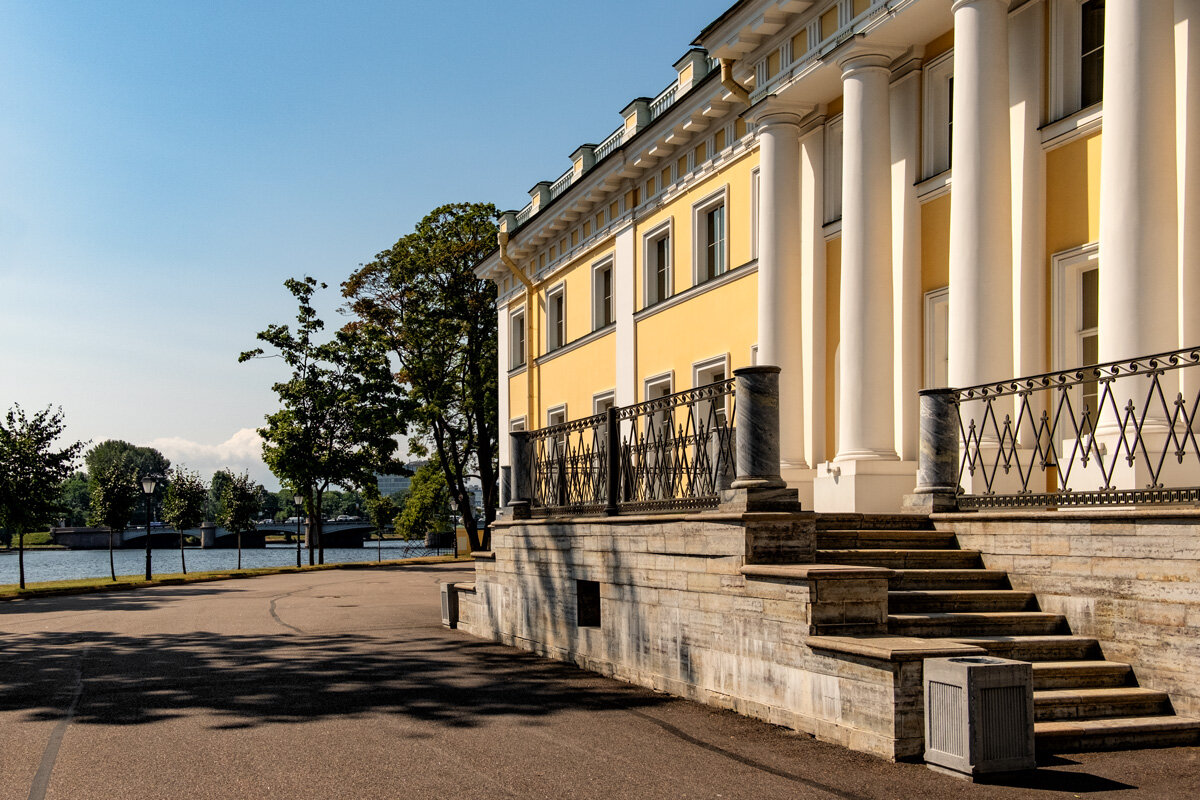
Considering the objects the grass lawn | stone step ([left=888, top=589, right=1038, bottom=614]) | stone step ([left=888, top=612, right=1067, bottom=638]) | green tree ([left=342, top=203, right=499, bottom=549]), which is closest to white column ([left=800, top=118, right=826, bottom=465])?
stone step ([left=888, top=589, right=1038, bottom=614])

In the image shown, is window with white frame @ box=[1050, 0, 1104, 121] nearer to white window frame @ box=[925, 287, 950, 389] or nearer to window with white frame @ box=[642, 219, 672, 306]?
white window frame @ box=[925, 287, 950, 389]

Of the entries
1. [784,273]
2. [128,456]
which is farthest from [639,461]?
[128,456]

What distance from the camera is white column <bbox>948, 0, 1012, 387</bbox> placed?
11289 mm

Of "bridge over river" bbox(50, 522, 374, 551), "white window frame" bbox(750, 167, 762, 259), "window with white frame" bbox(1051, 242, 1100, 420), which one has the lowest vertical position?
"bridge over river" bbox(50, 522, 374, 551)

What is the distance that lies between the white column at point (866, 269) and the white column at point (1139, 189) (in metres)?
3.53

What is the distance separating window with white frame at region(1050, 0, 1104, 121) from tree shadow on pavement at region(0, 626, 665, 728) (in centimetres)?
740

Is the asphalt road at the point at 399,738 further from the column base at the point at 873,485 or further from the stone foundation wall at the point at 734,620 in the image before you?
the column base at the point at 873,485

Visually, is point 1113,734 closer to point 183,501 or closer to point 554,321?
point 554,321

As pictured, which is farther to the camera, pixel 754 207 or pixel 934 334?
pixel 754 207

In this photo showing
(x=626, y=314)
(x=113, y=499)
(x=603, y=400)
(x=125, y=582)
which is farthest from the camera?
(x=113, y=499)

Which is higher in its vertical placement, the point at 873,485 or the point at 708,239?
the point at 708,239

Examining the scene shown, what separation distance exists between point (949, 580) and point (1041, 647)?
1222 millimetres

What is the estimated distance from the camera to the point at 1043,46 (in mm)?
11695

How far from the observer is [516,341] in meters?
29.2
